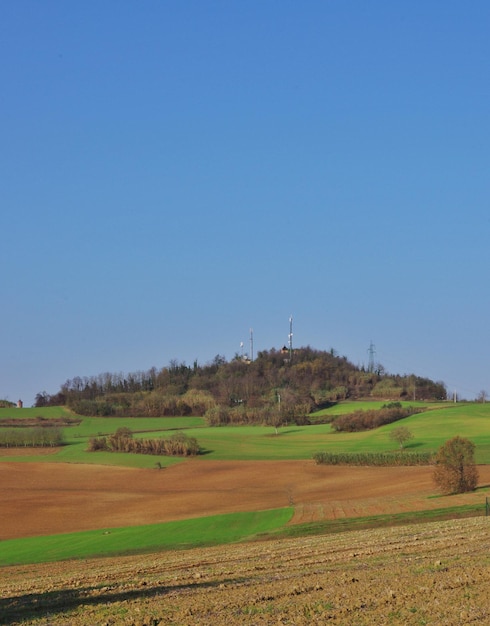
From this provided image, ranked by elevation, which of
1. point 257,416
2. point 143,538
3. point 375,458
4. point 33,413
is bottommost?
point 143,538

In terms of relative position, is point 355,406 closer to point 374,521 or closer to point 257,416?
point 257,416

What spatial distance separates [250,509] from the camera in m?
51.4

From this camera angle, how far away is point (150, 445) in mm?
92000

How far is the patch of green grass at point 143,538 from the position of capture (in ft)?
113

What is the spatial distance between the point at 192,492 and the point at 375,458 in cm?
2188

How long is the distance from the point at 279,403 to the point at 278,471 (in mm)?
57740

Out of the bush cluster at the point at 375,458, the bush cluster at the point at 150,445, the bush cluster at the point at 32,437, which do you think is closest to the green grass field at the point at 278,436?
the bush cluster at the point at 150,445

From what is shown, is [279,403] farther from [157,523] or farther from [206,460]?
[157,523]

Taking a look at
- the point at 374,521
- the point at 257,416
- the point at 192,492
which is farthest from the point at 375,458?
the point at 257,416

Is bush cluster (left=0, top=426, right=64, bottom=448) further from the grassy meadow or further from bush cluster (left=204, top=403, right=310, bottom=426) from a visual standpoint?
bush cluster (left=204, top=403, right=310, bottom=426)

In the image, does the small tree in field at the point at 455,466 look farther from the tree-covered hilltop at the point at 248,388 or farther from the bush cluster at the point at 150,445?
the tree-covered hilltop at the point at 248,388

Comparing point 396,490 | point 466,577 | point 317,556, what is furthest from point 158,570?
point 396,490

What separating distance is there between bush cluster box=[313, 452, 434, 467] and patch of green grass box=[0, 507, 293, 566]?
1211 inches

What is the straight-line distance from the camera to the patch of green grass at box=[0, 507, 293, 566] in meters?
34.5
